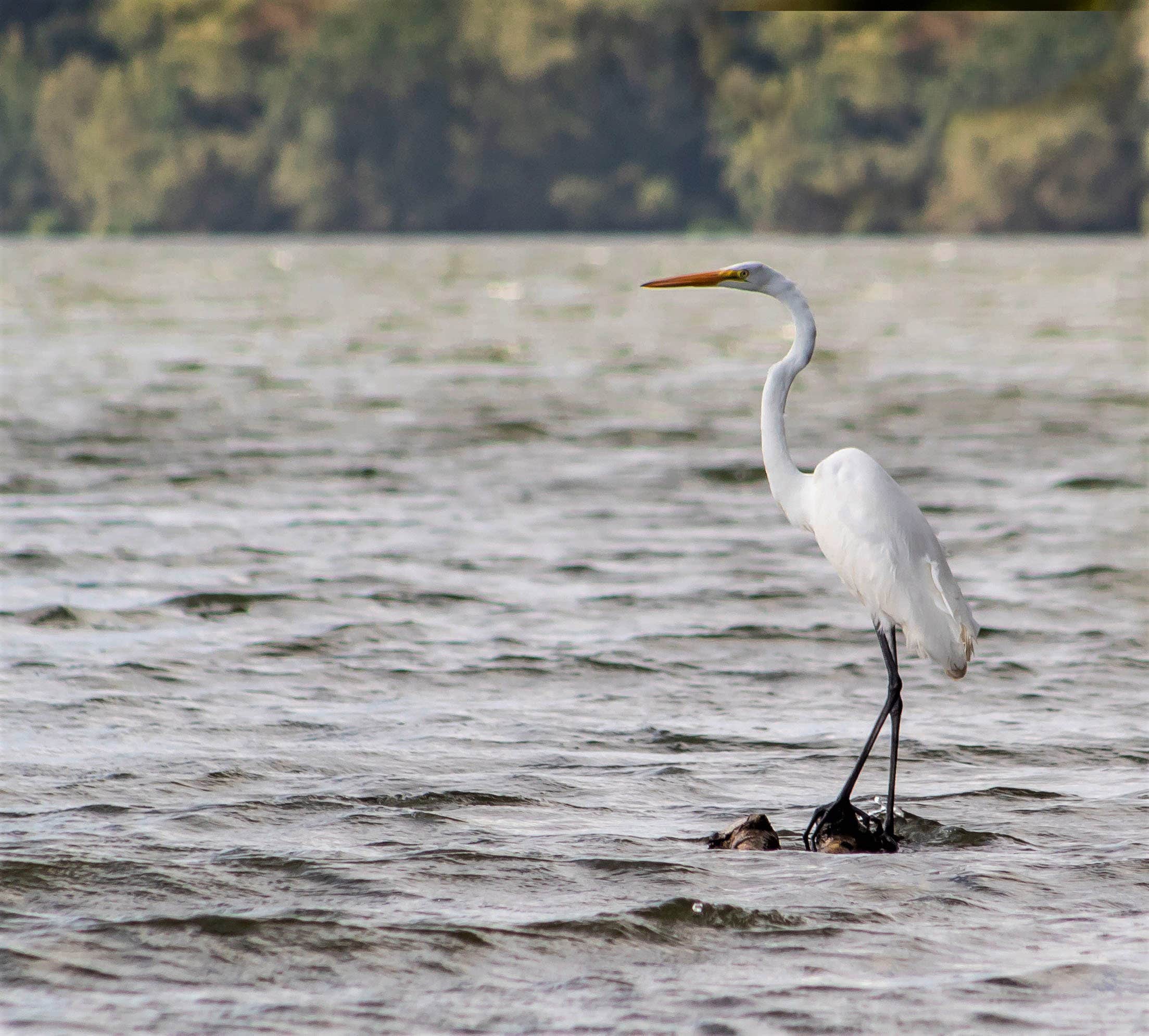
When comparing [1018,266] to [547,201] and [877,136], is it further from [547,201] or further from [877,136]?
[547,201]

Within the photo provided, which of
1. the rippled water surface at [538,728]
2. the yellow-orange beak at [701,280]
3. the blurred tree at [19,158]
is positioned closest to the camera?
the rippled water surface at [538,728]

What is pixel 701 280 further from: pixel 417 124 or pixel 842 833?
pixel 417 124

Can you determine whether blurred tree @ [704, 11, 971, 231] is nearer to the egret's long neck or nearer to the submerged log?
the egret's long neck

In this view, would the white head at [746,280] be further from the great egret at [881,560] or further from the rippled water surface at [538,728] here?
the rippled water surface at [538,728]

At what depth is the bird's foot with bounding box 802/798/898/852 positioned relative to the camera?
5969mm

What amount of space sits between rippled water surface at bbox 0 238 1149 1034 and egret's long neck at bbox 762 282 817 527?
0.99 metres

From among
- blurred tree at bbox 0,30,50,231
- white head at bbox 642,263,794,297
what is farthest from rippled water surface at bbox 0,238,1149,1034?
blurred tree at bbox 0,30,50,231

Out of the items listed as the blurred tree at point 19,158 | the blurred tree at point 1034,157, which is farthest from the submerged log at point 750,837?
the blurred tree at point 19,158

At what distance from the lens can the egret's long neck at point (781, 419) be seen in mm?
6449

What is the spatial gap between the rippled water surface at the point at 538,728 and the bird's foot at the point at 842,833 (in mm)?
89

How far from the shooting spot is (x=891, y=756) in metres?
6.14

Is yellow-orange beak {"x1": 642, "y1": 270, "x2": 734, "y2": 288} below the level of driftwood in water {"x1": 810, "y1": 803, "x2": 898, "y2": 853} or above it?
above

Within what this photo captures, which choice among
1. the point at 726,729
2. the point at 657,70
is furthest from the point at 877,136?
the point at 726,729

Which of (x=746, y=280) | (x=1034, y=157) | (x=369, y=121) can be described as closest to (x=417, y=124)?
(x=369, y=121)
